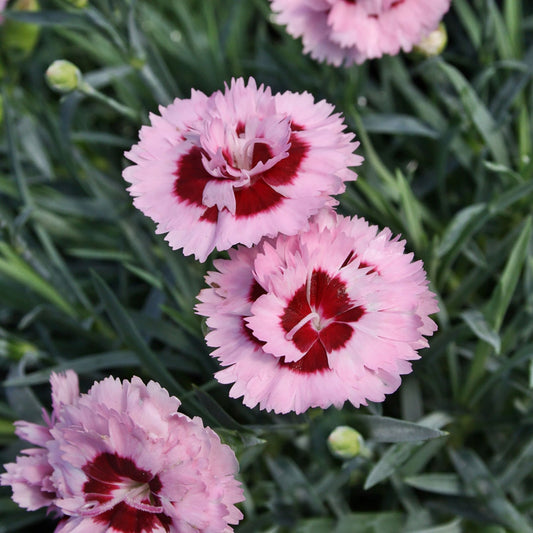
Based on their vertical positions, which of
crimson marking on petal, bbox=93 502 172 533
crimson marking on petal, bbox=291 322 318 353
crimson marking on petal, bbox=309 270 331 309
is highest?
crimson marking on petal, bbox=309 270 331 309

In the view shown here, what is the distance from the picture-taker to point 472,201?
58.7 inches

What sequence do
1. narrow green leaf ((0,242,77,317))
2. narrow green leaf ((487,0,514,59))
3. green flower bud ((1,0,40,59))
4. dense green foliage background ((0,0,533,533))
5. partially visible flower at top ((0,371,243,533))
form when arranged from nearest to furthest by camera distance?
partially visible flower at top ((0,371,243,533))
dense green foliage background ((0,0,533,533))
narrow green leaf ((0,242,77,317))
narrow green leaf ((487,0,514,59))
green flower bud ((1,0,40,59))

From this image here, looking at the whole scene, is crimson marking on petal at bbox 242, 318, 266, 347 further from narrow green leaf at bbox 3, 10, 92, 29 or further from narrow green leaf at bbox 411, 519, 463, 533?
narrow green leaf at bbox 3, 10, 92, 29

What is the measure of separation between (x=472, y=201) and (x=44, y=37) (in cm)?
125

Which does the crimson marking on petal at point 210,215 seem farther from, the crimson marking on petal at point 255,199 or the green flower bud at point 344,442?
the green flower bud at point 344,442

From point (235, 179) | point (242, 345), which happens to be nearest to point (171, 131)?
point (235, 179)

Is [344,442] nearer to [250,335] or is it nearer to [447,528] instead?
[250,335]

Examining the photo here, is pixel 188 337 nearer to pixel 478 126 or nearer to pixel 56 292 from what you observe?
pixel 56 292

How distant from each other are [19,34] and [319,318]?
121 centimetres

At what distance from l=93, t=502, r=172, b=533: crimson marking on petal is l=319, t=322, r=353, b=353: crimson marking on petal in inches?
10.7

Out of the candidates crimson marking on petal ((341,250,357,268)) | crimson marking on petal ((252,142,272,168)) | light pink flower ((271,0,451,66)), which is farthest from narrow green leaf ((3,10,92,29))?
crimson marking on petal ((341,250,357,268))

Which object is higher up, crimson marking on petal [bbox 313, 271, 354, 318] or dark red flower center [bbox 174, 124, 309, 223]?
dark red flower center [bbox 174, 124, 309, 223]

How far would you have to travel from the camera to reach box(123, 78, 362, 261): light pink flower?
2.61 feet

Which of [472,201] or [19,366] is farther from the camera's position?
[472,201]
